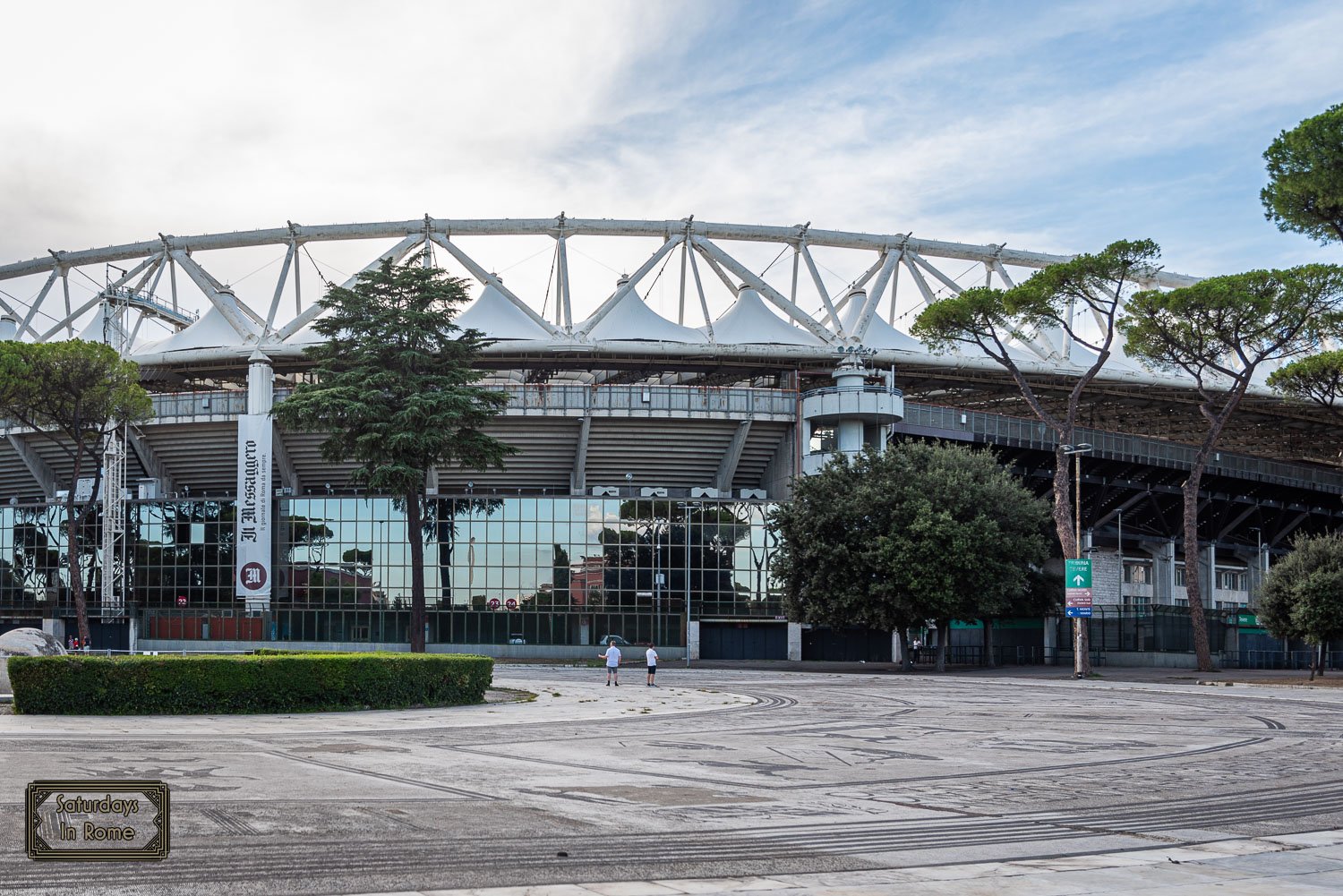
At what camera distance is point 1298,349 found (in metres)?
55.2

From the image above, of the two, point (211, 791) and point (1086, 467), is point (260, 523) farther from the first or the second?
point (211, 791)

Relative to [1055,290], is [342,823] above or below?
below

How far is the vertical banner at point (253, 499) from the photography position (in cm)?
6588

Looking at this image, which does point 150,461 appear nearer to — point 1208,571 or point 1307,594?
point 1307,594

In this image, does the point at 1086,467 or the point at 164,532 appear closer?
the point at 164,532

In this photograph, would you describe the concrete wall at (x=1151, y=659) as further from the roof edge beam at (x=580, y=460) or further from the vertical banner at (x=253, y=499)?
the vertical banner at (x=253, y=499)

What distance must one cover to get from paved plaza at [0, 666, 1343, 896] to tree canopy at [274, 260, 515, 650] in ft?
59.1

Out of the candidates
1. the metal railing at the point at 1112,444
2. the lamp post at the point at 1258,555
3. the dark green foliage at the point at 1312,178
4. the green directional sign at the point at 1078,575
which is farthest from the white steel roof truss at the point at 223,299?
the lamp post at the point at 1258,555

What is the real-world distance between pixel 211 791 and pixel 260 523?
5396cm

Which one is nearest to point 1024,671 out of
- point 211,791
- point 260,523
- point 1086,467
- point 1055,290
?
point 1055,290

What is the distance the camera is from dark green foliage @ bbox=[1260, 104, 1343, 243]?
27.2 meters

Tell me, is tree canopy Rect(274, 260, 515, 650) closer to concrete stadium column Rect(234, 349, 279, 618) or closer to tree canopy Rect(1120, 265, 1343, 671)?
concrete stadium column Rect(234, 349, 279, 618)

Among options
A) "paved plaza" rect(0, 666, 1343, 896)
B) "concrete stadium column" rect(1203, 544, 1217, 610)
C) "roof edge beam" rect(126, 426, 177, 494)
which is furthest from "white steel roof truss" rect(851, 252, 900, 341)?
"paved plaza" rect(0, 666, 1343, 896)

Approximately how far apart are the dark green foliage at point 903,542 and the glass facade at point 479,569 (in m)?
12.2
